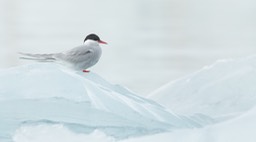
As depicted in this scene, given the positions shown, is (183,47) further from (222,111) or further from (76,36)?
(222,111)

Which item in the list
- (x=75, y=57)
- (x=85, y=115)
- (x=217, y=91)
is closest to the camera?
(x=85, y=115)

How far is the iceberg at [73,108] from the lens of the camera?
11.4ft

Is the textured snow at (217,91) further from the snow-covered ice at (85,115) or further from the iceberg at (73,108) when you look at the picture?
the iceberg at (73,108)

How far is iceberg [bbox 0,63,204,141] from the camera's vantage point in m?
3.46

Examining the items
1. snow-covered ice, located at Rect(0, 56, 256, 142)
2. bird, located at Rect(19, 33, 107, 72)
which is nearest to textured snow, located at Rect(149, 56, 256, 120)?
snow-covered ice, located at Rect(0, 56, 256, 142)

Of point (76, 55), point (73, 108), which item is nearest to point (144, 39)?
point (76, 55)

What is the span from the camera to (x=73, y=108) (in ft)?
11.6

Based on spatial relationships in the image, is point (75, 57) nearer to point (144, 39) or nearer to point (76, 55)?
point (76, 55)

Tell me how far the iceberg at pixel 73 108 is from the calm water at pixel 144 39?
199 centimetres

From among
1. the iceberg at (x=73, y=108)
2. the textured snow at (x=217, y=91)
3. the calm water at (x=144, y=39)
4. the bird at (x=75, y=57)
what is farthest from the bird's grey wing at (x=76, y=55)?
the calm water at (x=144, y=39)

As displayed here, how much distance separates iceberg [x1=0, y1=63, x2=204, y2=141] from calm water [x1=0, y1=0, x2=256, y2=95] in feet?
6.51

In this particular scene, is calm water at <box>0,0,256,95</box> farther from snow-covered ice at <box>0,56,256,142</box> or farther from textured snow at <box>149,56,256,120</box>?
snow-covered ice at <box>0,56,256,142</box>

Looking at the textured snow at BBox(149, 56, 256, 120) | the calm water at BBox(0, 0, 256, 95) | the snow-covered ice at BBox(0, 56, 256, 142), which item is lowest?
the snow-covered ice at BBox(0, 56, 256, 142)

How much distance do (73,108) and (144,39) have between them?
802 centimetres
